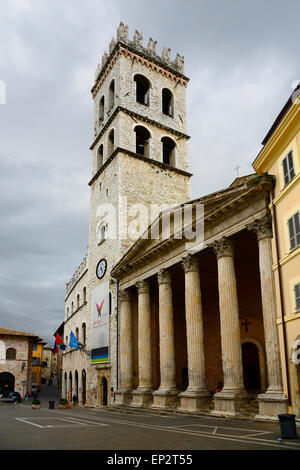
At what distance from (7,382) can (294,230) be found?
134 feet

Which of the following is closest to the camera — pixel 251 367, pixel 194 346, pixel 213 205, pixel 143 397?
pixel 213 205

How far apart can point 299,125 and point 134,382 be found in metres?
19.9

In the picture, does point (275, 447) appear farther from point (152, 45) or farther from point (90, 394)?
point (152, 45)

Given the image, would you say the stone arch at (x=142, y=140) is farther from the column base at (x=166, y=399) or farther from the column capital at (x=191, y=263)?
the column base at (x=166, y=399)

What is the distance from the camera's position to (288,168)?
15.1 m

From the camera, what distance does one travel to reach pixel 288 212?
49.0 feet

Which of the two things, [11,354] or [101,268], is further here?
[11,354]

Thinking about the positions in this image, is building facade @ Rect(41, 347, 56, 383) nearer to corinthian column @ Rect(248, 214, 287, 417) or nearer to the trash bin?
corinthian column @ Rect(248, 214, 287, 417)

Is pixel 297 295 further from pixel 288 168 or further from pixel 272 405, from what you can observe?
pixel 288 168

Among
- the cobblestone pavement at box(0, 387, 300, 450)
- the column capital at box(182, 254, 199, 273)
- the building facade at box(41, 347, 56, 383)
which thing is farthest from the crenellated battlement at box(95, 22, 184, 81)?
the building facade at box(41, 347, 56, 383)

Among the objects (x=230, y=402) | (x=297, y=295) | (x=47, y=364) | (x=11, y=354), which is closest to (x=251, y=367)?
(x=230, y=402)

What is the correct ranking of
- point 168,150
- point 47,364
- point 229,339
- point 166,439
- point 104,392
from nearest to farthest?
1. point 166,439
2. point 229,339
3. point 104,392
4. point 168,150
5. point 47,364

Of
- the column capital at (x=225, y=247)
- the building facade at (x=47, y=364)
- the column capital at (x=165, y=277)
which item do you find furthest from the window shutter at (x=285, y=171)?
the building facade at (x=47, y=364)

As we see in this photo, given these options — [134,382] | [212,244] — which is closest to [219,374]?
[134,382]
